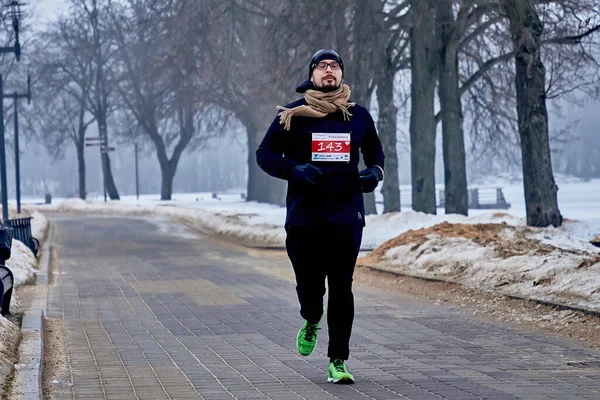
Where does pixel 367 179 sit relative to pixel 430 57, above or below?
below

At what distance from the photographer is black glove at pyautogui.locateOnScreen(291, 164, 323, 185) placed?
24.6 ft

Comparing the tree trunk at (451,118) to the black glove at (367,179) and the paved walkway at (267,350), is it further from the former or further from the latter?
the black glove at (367,179)

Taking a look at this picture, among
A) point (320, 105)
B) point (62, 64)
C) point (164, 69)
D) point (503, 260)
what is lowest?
point (503, 260)

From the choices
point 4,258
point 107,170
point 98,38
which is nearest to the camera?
point 4,258

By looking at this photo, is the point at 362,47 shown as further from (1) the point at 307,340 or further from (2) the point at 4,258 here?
(1) the point at 307,340

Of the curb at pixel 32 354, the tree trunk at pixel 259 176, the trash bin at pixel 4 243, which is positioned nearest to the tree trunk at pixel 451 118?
the curb at pixel 32 354

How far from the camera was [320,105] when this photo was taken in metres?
7.64

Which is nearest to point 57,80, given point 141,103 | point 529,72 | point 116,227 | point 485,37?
point 141,103

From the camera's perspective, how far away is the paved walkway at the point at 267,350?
768 cm

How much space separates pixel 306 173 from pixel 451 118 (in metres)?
21.8

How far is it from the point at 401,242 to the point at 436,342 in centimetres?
924

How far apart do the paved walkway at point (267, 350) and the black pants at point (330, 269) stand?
0.38 m

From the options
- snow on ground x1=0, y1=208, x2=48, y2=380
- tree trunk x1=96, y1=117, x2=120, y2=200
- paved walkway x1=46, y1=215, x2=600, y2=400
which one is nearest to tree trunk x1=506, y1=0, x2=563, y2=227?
paved walkway x1=46, y1=215, x2=600, y2=400

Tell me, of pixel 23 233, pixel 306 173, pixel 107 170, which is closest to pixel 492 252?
pixel 306 173
